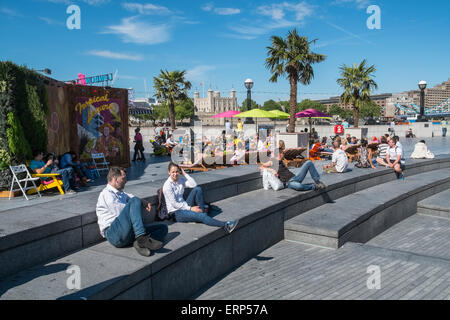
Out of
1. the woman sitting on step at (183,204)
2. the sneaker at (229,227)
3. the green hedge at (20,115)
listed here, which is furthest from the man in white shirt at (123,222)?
the green hedge at (20,115)

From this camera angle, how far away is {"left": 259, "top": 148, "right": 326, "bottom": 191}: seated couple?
7.61 metres

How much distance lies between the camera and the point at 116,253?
165 inches

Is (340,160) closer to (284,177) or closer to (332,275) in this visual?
(284,177)

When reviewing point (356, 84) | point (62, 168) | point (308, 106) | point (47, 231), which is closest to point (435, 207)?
point (47, 231)

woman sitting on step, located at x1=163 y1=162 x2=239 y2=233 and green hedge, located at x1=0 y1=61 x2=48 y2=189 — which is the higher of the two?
green hedge, located at x1=0 y1=61 x2=48 y2=189

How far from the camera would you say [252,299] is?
4223mm

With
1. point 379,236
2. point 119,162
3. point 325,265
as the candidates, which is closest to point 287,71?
point 119,162

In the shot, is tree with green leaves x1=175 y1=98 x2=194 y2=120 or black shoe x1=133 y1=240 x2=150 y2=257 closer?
black shoe x1=133 y1=240 x2=150 y2=257

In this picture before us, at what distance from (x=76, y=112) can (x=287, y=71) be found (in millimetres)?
17777

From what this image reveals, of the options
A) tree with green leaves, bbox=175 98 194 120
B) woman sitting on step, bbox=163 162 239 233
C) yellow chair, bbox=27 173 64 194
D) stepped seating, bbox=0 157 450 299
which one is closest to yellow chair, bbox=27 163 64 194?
yellow chair, bbox=27 173 64 194

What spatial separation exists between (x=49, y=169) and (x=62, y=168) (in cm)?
52

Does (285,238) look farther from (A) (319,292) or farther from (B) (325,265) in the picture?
(A) (319,292)

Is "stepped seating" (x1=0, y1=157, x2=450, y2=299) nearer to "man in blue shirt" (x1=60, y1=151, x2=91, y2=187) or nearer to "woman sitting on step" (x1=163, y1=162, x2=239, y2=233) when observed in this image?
"woman sitting on step" (x1=163, y1=162, x2=239, y2=233)

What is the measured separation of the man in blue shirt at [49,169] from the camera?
8.59 meters
